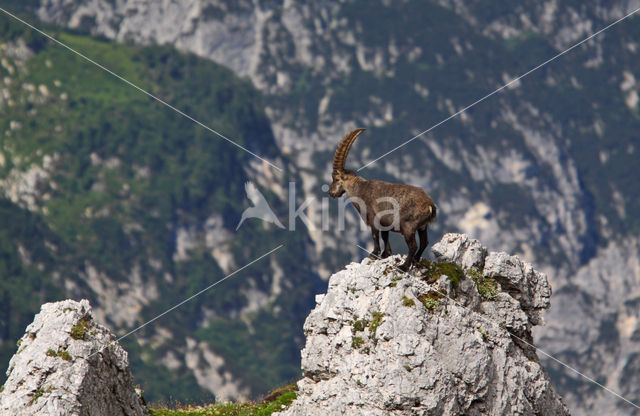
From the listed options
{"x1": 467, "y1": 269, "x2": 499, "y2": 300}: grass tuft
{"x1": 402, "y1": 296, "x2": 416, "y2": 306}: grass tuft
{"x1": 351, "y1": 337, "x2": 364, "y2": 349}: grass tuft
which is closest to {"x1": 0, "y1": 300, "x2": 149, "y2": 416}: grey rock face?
{"x1": 351, "y1": 337, "x2": 364, "y2": 349}: grass tuft

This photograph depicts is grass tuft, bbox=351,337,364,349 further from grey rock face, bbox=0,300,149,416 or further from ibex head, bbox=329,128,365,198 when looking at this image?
grey rock face, bbox=0,300,149,416

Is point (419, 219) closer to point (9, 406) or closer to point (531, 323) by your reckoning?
point (531, 323)

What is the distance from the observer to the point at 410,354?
30000 millimetres

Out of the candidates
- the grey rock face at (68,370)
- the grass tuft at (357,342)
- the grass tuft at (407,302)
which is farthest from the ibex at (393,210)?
the grey rock face at (68,370)

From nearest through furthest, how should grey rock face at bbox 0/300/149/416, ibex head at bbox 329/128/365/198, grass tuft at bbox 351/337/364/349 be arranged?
grey rock face at bbox 0/300/149/416 < grass tuft at bbox 351/337/364/349 < ibex head at bbox 329/128/365/198

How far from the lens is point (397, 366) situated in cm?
2977

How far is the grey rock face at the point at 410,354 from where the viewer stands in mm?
29828

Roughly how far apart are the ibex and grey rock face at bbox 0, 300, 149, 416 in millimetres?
10578

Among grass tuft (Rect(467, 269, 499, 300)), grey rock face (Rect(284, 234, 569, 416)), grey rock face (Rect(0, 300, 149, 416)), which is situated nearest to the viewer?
grey rock face (Rect(0, 300, 149, 416))

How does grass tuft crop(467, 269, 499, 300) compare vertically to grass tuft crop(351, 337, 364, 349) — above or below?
above

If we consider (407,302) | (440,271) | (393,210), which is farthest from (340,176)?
(407,302)

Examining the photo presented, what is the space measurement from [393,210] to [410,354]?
19.4 feet

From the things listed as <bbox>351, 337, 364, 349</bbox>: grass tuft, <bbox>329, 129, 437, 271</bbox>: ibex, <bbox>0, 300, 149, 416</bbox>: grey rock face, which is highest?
<bbox>329, 129, 437, 271</bbox>: ibex

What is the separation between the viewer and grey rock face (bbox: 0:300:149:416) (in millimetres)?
28297
